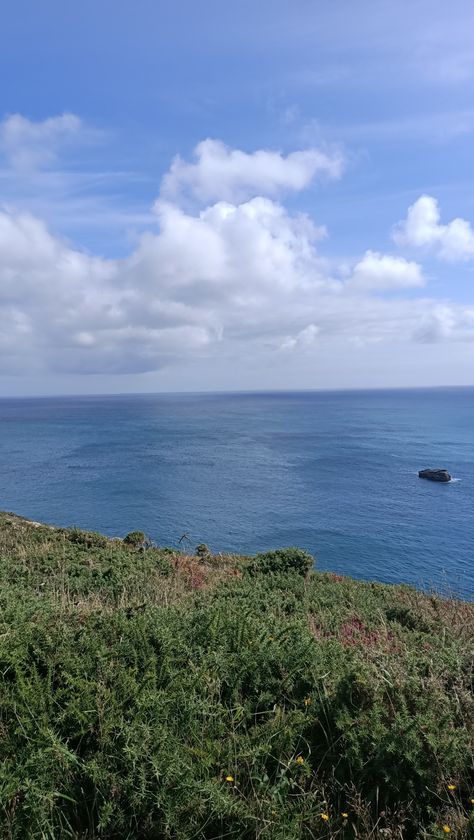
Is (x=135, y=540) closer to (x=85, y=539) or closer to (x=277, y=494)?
(x=85, y=539)

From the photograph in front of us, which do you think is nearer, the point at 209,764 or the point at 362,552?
the point at 209,764

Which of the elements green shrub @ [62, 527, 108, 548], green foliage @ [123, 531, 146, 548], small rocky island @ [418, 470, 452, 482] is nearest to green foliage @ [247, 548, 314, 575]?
green shrub @ [62, 527, 108, 548]

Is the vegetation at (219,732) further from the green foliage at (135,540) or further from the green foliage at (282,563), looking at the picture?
the green foliage at (135,540)

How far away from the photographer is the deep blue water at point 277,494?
38.2 metres

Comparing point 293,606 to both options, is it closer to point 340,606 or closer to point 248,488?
point 340,606

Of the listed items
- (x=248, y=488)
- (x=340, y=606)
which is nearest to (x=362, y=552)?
(x=248, y=488)

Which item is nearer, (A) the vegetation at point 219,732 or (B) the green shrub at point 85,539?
(A) the vegetation at point 219,732

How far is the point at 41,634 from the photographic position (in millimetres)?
5410

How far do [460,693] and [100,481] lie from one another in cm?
5934

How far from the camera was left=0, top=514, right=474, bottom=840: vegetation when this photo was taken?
3.57m

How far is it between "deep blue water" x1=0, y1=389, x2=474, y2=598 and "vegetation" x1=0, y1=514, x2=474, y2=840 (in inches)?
434

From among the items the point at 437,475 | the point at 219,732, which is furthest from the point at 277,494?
the point at 219,732

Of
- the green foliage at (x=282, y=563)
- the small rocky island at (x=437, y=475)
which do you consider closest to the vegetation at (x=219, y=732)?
the green foliage at (x=282, y=563)

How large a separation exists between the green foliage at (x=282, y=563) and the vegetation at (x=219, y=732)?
936 cm
